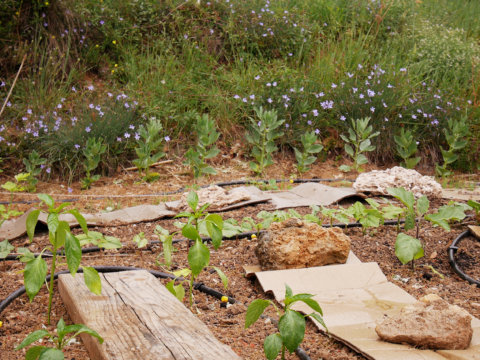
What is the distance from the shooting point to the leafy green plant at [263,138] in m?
4.95

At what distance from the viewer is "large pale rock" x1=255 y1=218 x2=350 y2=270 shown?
8.61ft

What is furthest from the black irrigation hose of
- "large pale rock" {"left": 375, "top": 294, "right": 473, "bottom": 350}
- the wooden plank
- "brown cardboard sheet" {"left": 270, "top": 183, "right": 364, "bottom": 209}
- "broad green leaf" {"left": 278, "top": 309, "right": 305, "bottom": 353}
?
the wooden plank

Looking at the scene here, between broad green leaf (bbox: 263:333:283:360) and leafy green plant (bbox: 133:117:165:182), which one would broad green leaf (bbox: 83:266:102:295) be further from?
leafy green plant (bbox: 133:117:165:182)

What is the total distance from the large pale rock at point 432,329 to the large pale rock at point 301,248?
0.77 meters

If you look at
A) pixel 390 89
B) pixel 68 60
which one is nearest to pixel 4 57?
pixel 68 60

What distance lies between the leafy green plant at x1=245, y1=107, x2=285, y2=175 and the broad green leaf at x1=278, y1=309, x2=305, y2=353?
3.40 metres

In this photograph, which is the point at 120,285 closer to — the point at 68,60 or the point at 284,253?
the point at 284,253

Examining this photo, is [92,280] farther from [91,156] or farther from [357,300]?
[91,156]

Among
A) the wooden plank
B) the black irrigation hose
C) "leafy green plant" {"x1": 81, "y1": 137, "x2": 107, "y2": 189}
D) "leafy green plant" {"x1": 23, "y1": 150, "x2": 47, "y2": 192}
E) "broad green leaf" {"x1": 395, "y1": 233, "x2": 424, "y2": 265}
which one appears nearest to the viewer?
the wooden plank

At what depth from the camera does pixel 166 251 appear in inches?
95.2

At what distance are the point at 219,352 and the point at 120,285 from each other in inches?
28.0

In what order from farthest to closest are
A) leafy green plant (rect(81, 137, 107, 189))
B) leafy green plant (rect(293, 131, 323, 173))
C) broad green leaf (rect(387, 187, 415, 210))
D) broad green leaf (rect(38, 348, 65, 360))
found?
leafy green plant (rect(293, 131, 323, 173)), leafy green plant (rect(81, 137, 107, 189)), broad green leaf (rect(387, 187, 415, 210)), broad green leaf (rect(38, 348, 65, 360))

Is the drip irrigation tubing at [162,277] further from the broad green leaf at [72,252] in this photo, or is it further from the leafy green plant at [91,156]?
the leafy green plant at [91,156]

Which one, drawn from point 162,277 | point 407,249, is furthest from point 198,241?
point 407,249
